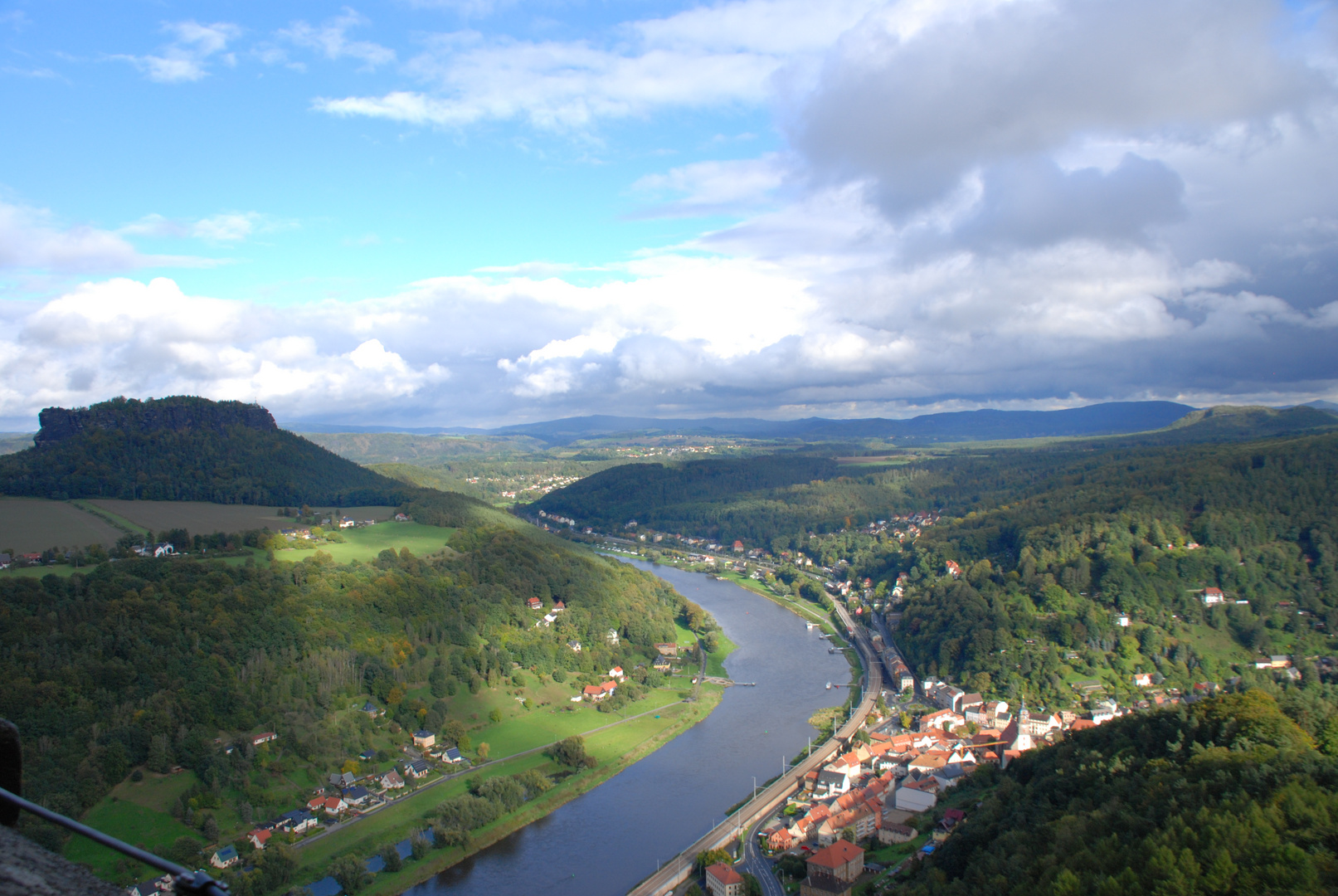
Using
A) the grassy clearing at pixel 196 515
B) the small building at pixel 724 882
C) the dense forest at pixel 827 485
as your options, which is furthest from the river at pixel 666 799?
the dense forest at pixel 827 485

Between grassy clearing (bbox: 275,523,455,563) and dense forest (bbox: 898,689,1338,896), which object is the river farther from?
grassy clearing (bbox: 275,523,455,563)

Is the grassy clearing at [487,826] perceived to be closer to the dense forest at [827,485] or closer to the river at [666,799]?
the river at [666,799]

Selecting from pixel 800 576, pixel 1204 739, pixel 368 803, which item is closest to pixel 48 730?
pixel 368 803

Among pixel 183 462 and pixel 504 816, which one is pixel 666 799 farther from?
pixel 183 462

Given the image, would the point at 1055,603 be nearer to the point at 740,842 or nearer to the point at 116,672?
the point at 740,842

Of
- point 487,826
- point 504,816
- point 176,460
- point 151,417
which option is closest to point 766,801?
point 504,816
